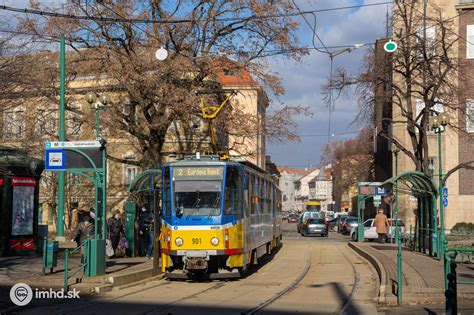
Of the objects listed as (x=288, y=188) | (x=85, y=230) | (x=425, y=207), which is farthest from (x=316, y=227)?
(x=288, y=188)

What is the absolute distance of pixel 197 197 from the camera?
691 inches

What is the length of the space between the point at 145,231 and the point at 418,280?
11.3 meters

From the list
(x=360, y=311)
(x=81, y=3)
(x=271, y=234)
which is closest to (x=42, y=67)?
(x=81, y=3)

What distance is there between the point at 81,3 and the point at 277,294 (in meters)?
18.1

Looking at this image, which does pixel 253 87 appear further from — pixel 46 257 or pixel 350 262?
pixel 46 257

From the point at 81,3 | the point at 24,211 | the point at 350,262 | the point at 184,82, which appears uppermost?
the point at 81,3

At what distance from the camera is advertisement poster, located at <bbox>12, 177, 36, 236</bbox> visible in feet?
78.0

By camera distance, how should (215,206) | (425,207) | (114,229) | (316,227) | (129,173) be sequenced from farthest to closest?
(129,173) < (316,227) < (425,207) < (114,229) < (215,206)

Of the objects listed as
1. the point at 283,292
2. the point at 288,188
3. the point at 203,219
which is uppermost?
the point at 288,188

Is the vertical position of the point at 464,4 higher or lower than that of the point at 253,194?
higher

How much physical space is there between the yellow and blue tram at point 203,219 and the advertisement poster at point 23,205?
8.28m

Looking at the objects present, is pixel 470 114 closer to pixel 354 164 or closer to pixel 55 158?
pixel 55 158

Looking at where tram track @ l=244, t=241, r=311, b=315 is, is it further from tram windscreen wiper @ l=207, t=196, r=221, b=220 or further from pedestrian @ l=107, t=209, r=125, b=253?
pedestrian @ l=107, t=209, r=125, b=253

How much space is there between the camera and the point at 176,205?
1750 cm
